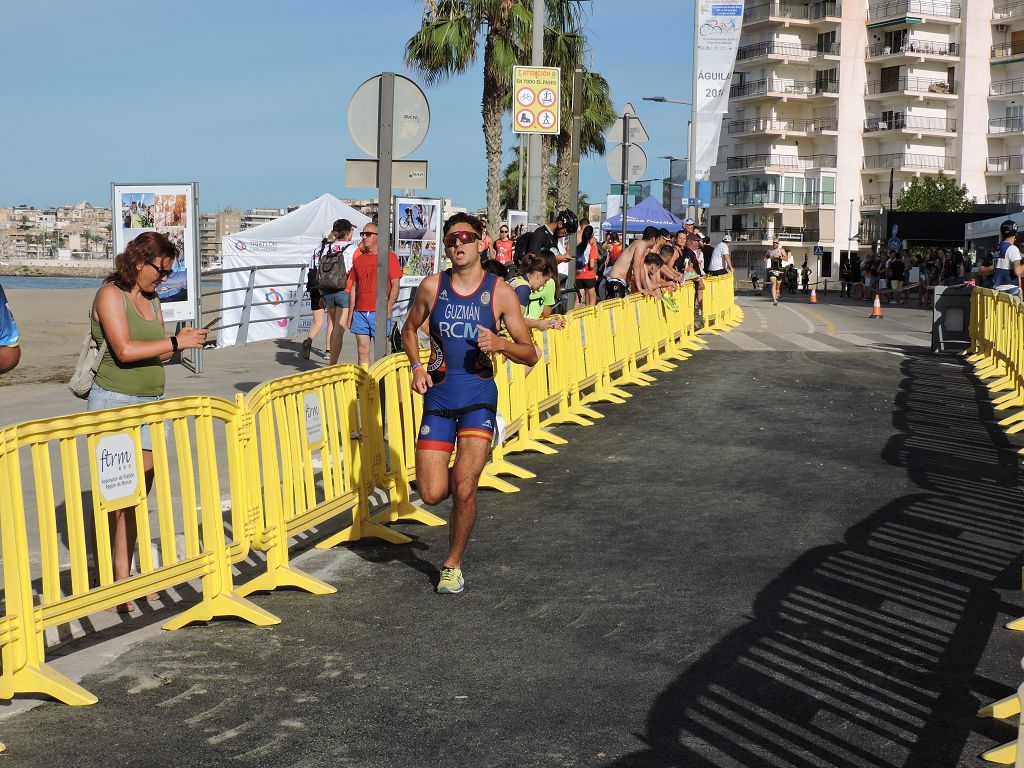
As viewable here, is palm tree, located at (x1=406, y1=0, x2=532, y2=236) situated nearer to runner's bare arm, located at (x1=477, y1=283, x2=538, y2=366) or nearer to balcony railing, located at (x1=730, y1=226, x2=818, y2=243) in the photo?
runner's bare arm, located at (x1=477, y1=283, x2=538, y2=366)

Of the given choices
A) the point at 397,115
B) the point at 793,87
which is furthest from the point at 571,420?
the point at 793,87

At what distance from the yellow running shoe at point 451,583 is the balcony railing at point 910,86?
8729 centimetres

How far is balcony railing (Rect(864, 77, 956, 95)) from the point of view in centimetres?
8712

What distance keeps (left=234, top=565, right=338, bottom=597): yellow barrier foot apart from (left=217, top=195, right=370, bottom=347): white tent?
14.8 m

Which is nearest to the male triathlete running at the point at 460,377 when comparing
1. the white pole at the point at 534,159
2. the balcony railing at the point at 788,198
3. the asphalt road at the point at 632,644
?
the asphalt road at the point at 632,644

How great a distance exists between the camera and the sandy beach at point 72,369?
1271cm

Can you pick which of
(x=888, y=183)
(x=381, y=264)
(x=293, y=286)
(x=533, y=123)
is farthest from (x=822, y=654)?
(x=888, y=183)

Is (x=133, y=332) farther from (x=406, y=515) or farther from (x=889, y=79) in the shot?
(x=889, y=79)

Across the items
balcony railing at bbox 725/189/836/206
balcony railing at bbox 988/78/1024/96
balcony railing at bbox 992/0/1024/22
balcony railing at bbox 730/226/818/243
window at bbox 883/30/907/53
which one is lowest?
balcony railing at bbox 730/226/818/243

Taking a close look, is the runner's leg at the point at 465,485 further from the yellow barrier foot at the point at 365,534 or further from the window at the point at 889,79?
the window at the point at 889,79

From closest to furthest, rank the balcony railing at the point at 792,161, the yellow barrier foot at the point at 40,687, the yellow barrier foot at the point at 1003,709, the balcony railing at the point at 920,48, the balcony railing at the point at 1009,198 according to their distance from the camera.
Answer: the yellow barrier foot at the point at 1003,709
the yellow barrier foot at the point at 40,687
the balcony railing at the point at 920,48
the balcony railing at the point at 1009,198
the balcony railing at the point at 792,161

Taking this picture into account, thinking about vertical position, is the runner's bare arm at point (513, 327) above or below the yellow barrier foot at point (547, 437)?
above

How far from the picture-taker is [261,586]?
644cm

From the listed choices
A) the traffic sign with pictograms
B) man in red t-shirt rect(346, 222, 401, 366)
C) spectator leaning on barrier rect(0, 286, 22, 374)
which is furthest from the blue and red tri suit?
the traffic sign with pictograms
